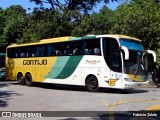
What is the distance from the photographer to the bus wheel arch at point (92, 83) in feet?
66.9

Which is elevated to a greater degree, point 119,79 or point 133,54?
point 133,54

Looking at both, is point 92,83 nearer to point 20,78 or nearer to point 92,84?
point 92,84

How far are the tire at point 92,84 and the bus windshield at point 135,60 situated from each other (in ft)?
7.12

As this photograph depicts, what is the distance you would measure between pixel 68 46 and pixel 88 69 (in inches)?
84.8

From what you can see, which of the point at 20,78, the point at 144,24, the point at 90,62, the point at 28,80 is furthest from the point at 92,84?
the point at 144,24

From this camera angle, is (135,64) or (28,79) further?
(28,79)

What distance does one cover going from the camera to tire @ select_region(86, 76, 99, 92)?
20391 millimetres

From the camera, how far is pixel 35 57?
963 inches

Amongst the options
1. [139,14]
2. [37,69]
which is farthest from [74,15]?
[37,69]

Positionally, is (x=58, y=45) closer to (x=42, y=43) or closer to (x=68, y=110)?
(x=42, y=43)

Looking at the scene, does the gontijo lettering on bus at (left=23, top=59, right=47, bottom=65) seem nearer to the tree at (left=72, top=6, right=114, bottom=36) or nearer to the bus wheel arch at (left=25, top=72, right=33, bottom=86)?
the bus wheel arch at (left=25, top=72, right=33, bottom=86)

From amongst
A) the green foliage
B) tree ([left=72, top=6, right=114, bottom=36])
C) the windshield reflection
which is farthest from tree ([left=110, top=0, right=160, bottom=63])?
the windshield reflection

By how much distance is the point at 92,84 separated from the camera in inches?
813

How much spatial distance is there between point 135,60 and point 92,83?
286 cm
